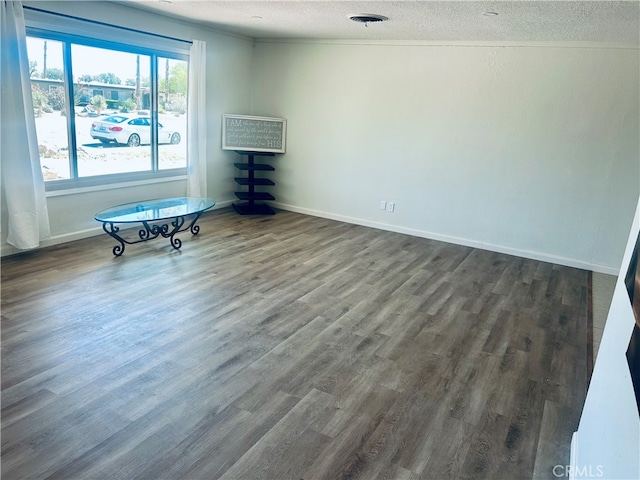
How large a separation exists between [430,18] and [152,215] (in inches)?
123

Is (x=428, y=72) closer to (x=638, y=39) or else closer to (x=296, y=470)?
(x=638, y=39)

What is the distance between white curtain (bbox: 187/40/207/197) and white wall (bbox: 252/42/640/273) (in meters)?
1.08

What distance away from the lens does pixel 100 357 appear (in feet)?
8.73

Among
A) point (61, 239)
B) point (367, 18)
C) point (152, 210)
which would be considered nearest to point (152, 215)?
point (152, 210)

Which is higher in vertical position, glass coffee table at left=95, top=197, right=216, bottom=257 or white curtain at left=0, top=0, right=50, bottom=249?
white curtain at left=0, top=0, right=50, bottom=249

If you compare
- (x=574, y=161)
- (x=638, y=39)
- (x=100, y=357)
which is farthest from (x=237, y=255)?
(x=638, y=39)

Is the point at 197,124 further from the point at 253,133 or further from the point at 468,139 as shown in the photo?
the point at 468,139

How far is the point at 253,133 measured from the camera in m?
6.25

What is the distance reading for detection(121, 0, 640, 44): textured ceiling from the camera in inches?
126

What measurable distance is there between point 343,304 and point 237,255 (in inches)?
57.1

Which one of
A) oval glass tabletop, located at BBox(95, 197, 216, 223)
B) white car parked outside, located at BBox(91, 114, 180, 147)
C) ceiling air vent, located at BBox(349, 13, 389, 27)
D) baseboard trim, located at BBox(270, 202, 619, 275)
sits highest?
ceiling air vent, located at BBox(349, 13, 389, 27)

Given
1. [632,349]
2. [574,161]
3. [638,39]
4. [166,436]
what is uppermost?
[638,39]

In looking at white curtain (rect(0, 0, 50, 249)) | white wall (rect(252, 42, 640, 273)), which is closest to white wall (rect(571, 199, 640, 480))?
white wall (rect(252, 42, 640, 273))

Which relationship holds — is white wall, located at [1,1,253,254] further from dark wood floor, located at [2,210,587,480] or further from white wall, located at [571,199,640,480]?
white wall, located at [571,199,640,480]
